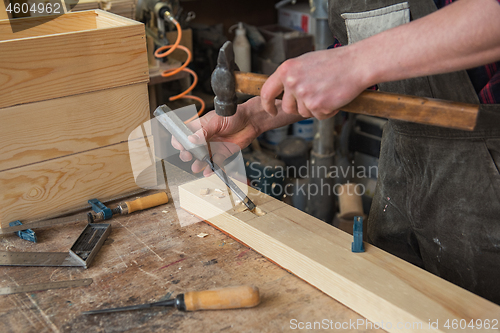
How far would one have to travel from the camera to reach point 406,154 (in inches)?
48.0

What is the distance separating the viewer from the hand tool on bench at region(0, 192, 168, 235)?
4.13ft

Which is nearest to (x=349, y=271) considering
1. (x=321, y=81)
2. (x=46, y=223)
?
(x=321, y=81)

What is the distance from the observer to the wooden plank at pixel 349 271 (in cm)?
87

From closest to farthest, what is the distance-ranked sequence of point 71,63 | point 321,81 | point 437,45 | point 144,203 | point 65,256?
1. point 437,45
2. point 321,81
3. point 65,256
4. point 71,63
5. point 144,203

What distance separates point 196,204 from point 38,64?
595 millimetres

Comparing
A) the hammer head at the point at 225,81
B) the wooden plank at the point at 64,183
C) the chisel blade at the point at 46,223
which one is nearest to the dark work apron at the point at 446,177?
the hammer head at the point at 225,81

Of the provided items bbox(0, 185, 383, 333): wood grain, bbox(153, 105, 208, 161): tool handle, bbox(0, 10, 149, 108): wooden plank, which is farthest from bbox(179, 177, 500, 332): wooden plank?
bbox(0, 10, 149, 108): wooden plank

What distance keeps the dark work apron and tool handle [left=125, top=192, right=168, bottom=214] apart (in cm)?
74

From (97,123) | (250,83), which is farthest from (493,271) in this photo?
(97,123)

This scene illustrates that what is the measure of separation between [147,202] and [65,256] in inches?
12.4

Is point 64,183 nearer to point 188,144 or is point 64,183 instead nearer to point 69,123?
point 69,123

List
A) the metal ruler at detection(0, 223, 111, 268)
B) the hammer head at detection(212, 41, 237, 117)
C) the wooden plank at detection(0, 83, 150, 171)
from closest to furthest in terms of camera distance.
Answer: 1. the hammer head at detection(212, 41, 237, 117)
2. the metal ruler at detection(0, 223, 111, 268)
3. the wooden plank at detection(0, 83, 150, 171)

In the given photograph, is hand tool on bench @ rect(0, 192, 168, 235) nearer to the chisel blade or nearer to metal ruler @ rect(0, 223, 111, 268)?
the chisel blade

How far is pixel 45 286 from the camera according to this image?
3.35 feet
